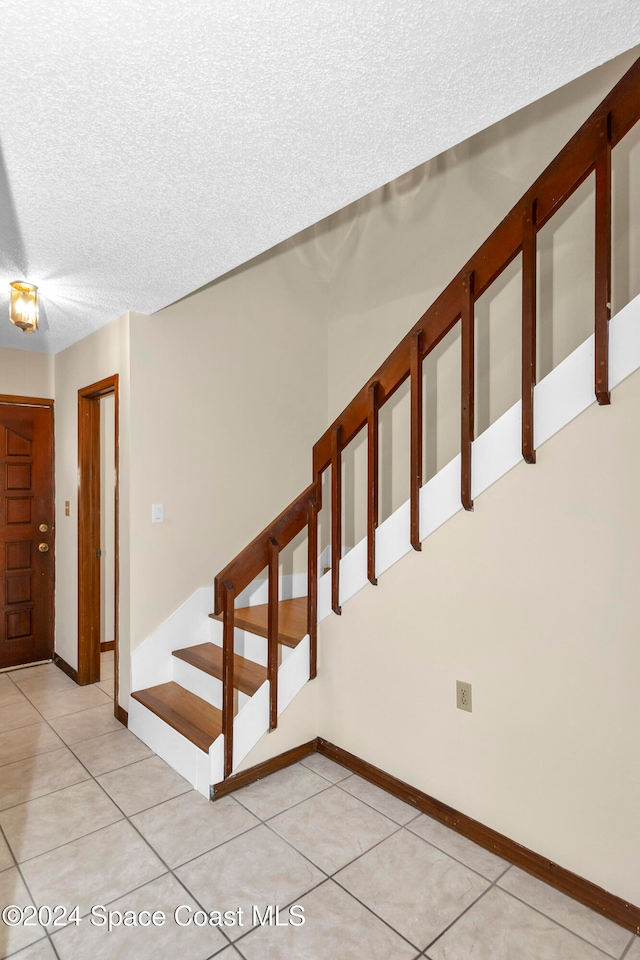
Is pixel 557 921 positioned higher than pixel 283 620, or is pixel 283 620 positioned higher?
pixel 283 620

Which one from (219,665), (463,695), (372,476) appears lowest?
(219,665)

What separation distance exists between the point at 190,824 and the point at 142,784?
1.35 feet

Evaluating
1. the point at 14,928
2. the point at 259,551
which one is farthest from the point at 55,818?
the point at 259,551

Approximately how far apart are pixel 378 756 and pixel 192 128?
2479 mm

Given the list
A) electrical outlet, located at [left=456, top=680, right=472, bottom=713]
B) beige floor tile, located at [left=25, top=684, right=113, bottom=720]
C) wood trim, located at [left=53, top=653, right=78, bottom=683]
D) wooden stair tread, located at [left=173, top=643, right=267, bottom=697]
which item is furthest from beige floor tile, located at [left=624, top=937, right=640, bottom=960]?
wood trim, located at [left=53, top=653, right=78, bottom=683]

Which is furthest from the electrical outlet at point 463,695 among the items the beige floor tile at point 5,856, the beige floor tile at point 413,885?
the beige floor tile at point 5,856

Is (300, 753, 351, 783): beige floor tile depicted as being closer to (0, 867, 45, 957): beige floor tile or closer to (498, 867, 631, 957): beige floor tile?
(498, 867, 631, 957): beige floor tile

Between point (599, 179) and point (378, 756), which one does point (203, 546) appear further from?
point (599, 179)

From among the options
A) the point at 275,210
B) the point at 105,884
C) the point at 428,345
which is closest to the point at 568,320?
the point at 428,345

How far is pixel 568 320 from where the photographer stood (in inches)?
105

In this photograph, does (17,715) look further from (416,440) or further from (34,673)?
(416,440)

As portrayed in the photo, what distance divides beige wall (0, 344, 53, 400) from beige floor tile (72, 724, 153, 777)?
8.10 ft

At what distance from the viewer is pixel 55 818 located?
223 cm

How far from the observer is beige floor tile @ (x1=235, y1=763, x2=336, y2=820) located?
2295 mm
